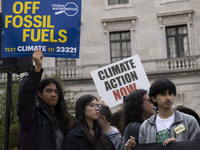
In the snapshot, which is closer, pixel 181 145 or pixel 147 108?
pixel 181 145

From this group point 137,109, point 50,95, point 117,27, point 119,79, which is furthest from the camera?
point 117,27

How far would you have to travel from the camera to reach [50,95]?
432 centimetres

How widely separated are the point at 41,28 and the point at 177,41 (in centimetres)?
1516

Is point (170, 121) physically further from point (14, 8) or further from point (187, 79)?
point (187, 79)

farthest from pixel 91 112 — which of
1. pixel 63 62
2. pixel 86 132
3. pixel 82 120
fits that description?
pixel 63 62

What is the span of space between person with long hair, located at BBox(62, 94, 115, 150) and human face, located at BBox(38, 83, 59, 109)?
30 centimetres

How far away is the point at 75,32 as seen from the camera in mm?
4840

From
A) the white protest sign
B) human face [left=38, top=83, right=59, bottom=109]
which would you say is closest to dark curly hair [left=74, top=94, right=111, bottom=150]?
human face [left=38, top=83, right=59, bottom=109]

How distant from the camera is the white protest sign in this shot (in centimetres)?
911

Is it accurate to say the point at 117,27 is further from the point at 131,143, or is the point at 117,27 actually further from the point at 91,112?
the point at 131,143

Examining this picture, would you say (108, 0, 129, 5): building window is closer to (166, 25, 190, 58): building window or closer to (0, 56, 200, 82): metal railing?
(166, 25, 190, 58): building window

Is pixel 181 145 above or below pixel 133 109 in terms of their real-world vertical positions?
below

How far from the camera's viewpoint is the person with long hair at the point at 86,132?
392 cm

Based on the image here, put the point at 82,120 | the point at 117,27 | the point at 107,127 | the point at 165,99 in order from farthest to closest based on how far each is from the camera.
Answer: the point at 117,27
the point at 107,127
the point at 82,120
the point at 165,99
